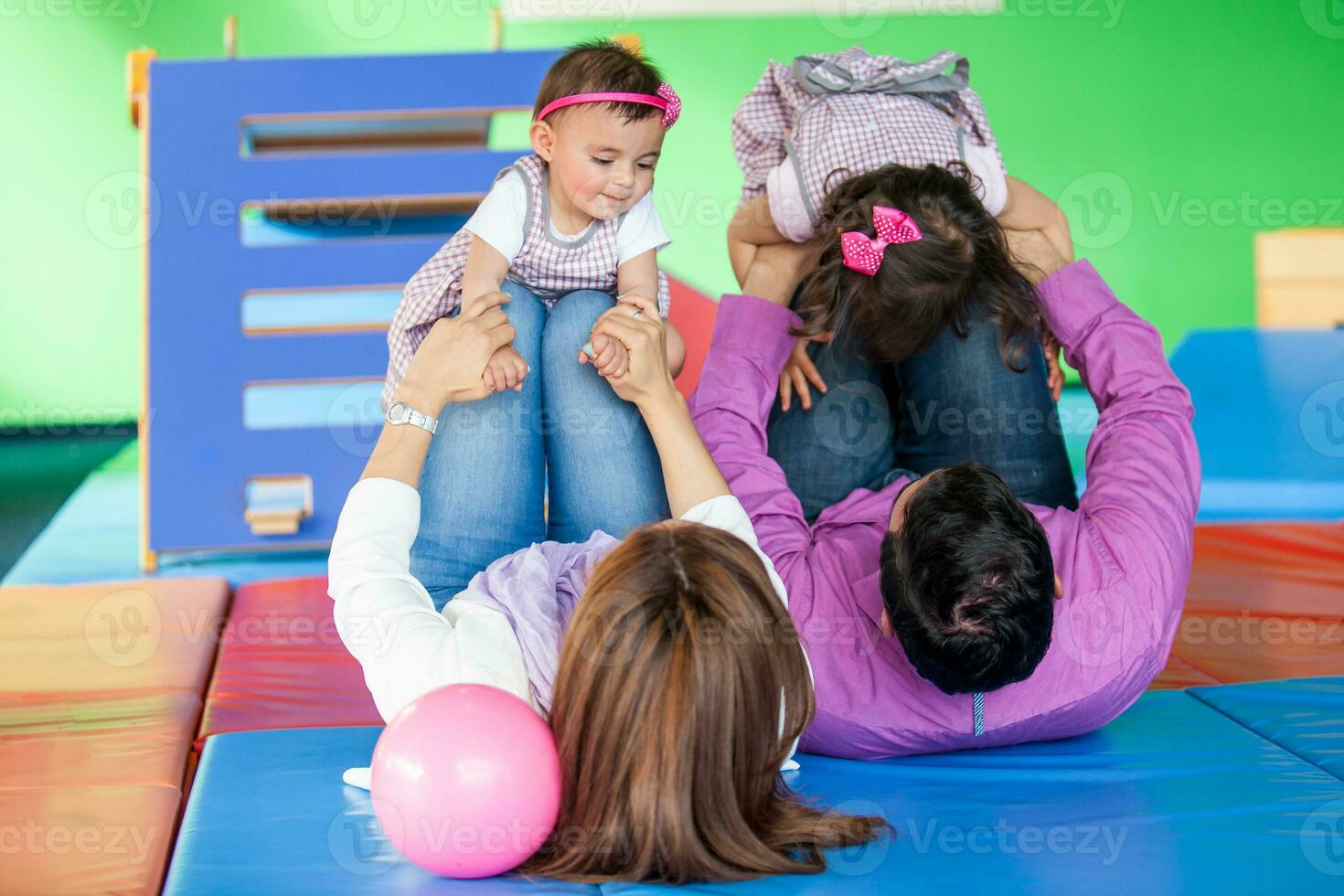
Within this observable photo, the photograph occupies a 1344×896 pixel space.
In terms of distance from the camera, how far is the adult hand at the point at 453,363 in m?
1.59

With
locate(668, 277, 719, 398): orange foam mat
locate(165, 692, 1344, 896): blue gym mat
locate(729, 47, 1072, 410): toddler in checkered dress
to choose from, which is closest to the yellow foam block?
locate(668, 277, 719, 398): orange foam mat

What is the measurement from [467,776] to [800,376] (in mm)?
1114

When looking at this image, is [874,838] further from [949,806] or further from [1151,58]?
[1151,58]

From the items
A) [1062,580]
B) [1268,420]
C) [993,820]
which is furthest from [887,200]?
[1268,420]

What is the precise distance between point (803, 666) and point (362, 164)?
2604 millimetres

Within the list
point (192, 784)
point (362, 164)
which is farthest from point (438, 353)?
point (362, 164)

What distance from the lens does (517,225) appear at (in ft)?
6.23

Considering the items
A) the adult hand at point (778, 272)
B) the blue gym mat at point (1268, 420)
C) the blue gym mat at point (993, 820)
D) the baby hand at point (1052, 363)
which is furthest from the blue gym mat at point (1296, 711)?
the blue gym mat at point (1268, 420)

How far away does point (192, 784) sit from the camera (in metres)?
1.60

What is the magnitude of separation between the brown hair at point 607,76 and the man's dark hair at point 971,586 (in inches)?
29.1

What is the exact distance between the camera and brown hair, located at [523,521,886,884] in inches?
44.8

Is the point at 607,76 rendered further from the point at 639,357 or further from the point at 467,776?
the point at 467,776

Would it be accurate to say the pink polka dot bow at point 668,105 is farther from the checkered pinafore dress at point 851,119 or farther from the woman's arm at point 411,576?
the woman's arm at point 411,576

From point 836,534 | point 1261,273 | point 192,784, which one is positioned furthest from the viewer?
point 1261,273
